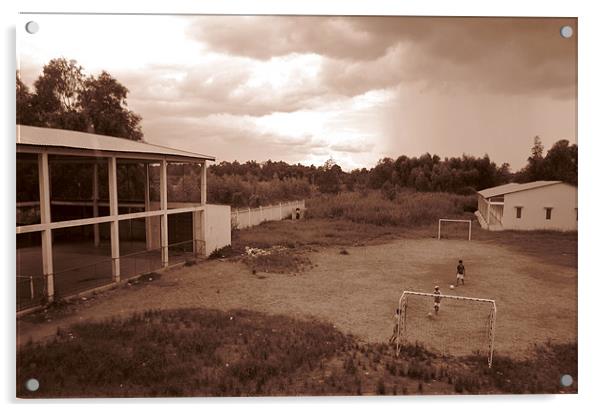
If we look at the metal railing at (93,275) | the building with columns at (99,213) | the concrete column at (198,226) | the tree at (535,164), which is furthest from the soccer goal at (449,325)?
the concrete column at (198,226)

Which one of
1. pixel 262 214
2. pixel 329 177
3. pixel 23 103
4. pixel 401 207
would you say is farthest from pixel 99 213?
pixel 401 207

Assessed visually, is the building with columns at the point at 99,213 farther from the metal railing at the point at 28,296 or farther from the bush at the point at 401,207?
the bush at the point at 401,207

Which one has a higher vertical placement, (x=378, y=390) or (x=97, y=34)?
(x=97, y=34)

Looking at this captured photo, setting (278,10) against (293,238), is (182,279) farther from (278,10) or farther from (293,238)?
(278,10)

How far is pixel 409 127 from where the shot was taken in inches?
196

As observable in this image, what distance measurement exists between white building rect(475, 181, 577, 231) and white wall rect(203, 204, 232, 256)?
5.35 meters

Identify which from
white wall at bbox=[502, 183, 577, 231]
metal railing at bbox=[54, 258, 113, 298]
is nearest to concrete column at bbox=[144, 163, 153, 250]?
metal railing at bbox=[54, 258, 113, 298]

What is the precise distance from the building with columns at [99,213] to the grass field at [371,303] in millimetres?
934

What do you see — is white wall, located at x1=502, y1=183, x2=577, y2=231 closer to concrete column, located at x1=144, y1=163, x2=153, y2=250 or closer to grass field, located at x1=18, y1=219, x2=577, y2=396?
grass field, located at x1=18, y1=219, x2=577, y2=396

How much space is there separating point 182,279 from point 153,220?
407cm

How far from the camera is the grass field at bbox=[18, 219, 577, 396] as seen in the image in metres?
4.46

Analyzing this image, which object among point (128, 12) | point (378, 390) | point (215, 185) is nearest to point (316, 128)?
point (128, 12)

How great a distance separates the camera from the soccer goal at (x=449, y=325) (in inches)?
192

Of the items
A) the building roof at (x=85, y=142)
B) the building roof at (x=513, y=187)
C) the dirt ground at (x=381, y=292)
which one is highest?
the building roof at (x=85, y=142)
